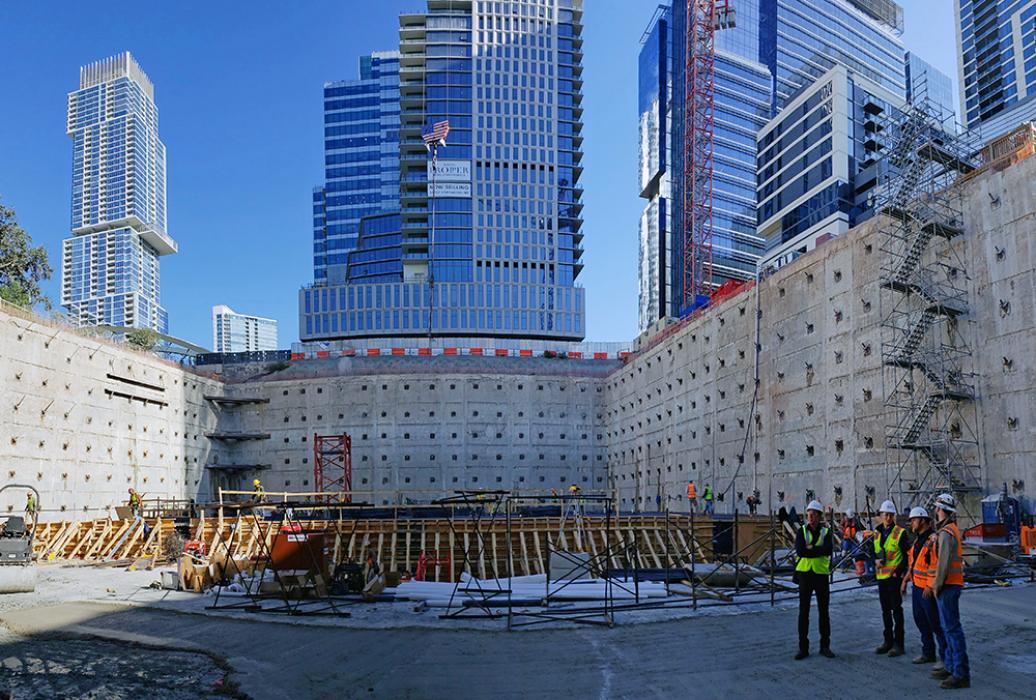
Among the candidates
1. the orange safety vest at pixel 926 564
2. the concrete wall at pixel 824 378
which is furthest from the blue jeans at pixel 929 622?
the concrete wall at pixel 824 378

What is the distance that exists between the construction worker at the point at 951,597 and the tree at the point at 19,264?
67.2m

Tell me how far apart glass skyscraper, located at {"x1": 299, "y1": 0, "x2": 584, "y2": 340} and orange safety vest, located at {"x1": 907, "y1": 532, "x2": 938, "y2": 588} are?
111155mm

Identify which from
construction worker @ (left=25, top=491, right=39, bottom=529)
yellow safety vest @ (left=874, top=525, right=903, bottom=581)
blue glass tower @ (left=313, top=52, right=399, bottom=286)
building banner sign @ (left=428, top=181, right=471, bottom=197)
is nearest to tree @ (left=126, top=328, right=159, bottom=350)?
building banner sign @ (left=428, top=181, right=471, bottom=197)

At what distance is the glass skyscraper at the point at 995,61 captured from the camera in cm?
13525

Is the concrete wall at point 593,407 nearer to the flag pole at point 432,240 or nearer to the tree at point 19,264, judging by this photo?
the tree at point 19,264

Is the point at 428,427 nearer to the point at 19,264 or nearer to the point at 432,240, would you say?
the point at 19,264

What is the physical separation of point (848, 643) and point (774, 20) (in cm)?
15089

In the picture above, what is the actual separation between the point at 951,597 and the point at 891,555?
1.70m

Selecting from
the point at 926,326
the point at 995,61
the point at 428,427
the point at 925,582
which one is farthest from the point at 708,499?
the point at 995,61

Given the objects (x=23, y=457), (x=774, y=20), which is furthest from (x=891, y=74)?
(x=23, y=457)

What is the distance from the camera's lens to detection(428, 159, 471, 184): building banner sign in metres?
122

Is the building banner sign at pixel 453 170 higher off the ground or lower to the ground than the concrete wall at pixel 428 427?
higher

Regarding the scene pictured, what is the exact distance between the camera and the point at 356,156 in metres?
151

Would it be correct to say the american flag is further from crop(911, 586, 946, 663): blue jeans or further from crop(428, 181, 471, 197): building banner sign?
crop(911, 586, 946, 663): blue jeans
